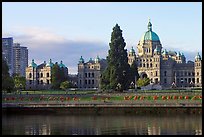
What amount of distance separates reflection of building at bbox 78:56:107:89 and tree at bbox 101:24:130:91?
278 ft

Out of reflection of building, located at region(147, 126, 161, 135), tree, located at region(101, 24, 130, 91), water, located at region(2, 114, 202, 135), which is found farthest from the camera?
tree, located at region(101, 24, 130, 91)

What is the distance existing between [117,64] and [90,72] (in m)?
88.5

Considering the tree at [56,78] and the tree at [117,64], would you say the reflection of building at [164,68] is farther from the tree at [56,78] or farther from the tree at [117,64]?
the tree at [117,64]

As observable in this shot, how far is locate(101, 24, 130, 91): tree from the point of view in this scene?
250 ft

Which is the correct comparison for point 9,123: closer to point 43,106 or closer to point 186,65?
point 43,106

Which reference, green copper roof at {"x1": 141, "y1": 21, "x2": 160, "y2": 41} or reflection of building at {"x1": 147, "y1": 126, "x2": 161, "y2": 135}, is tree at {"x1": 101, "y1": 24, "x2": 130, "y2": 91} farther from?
green copper roof at {"x1": 141, "y1": 21, "x2": 160, "y2": 41}

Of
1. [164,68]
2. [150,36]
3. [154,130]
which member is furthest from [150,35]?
[154,130]

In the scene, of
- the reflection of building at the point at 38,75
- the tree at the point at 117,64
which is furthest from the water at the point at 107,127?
the reflection of building at the point at 38,75

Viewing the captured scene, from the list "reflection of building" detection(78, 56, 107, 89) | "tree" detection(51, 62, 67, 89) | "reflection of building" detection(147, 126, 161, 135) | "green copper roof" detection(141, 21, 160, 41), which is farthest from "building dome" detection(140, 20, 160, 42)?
"reflection of building" detection(147, 126, 161, 135)

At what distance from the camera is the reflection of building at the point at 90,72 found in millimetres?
163500

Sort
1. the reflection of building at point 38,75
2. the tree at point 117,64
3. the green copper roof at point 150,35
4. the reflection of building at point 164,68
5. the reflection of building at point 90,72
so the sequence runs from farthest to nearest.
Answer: the green copper roof at point 150,35, the reflection of building at point 90,72, the reflection of building at point 38,75, the reflection of building at point 164,68, the tree at point 117,64

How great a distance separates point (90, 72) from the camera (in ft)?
541

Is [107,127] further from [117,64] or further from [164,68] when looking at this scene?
[164,68]

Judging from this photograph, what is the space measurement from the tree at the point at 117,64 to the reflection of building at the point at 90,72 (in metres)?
84.8
